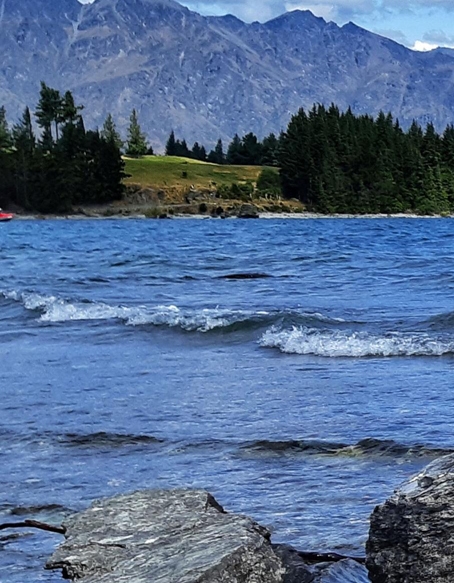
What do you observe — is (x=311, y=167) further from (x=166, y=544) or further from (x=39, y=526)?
(x=166, y=544)

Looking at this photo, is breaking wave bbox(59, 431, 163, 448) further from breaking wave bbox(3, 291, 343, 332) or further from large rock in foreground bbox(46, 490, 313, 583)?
breaking wave bbox(3, 291, 343, 332)

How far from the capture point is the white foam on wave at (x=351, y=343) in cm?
1792

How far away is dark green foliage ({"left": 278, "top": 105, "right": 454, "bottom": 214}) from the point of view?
159m

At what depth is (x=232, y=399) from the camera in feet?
45.7

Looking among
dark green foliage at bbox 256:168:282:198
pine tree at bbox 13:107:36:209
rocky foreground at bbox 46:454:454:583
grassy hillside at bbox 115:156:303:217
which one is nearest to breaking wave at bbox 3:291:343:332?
rocky foreground at bbox 46:454:454:583

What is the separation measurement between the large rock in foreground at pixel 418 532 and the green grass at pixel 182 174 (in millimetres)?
155384

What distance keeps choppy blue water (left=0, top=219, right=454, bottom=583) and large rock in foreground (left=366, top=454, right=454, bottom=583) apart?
800 mm

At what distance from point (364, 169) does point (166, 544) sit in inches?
6365

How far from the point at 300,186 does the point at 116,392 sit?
151m

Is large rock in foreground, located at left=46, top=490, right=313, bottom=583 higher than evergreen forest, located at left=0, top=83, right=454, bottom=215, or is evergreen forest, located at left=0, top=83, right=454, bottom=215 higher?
evergreen forest, located at left=0, top=83, right=454, bottom=215

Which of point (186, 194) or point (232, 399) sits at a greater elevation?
point (186, 194)

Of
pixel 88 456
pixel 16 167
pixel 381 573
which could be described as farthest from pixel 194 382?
pixel 16 167

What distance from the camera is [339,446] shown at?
1088cm

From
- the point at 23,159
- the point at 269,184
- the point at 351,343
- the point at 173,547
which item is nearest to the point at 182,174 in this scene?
the point at 269,184
